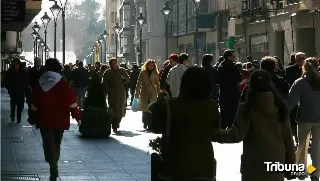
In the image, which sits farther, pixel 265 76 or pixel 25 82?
pixel 25 82

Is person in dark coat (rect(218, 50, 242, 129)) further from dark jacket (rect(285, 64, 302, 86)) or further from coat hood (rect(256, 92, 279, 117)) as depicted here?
coat hood (rect(256, 92, 279, 117))

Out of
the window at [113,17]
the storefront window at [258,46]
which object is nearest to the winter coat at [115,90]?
the storefront window at [258,46]

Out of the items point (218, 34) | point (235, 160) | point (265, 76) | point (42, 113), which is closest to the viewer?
point (265, 76)

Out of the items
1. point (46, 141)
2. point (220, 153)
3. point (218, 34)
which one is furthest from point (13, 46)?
point (46, 141)

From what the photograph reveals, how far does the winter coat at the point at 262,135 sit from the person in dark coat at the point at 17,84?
1854cm

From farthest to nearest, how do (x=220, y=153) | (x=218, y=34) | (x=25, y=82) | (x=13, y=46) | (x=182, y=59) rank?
(x=218, y=34), (x=13, y=46), (x=25, y=82), (x=182, y=59), (x=220, y=153)

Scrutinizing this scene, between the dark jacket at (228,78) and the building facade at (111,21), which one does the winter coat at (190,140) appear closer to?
the dark jacket at (228,78)

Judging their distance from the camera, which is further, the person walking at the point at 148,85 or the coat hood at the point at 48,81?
the person walking at the point at 148,85

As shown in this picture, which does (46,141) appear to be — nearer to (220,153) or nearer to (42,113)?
(42,113)

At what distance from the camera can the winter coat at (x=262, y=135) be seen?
8.12 meters

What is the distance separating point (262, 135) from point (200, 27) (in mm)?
56997

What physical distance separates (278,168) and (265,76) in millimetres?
802

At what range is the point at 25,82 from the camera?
2669 cm

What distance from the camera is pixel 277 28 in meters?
44.3
